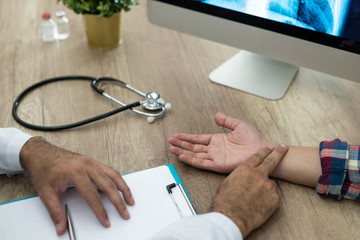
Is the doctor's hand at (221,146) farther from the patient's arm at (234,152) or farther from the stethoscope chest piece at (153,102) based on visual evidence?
the stethoscope chest piece at (153,102)

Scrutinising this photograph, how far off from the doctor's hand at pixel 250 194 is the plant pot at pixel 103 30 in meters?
0.66

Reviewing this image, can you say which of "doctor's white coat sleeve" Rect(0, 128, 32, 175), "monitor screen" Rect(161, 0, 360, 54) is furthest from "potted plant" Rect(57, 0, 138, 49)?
"doctor's white coat sleeve" Rect(0, 128, 32, 175)

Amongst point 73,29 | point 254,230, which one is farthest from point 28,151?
point 73,29

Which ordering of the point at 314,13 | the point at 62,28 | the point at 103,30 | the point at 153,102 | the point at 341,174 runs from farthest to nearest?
1. the point at 62,28
2. the point at 103,30
3. the point at 153,102
4. the point at 314,13
5. the point at 341,174

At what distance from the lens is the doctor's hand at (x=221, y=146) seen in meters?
0.74

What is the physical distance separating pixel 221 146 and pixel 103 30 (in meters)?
0.60

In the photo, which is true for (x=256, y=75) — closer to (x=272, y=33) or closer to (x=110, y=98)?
(x=272, y=33)

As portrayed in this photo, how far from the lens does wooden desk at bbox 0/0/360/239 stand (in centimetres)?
69

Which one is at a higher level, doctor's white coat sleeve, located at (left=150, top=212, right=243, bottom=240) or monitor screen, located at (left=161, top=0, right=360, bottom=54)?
monitor screen, located at (left=161, top=0, right=360, bottom=54)

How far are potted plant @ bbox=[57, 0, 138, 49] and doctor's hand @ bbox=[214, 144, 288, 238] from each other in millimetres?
638

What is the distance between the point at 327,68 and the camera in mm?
874

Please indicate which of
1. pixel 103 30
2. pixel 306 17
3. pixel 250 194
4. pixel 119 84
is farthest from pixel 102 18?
pixel 250 194

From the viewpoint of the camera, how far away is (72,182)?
63cm

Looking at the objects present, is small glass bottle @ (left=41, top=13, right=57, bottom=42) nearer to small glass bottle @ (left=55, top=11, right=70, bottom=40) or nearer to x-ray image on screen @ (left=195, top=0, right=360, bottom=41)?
small glass bottle @ (left=55, top=11, right=70, bottom=40)
